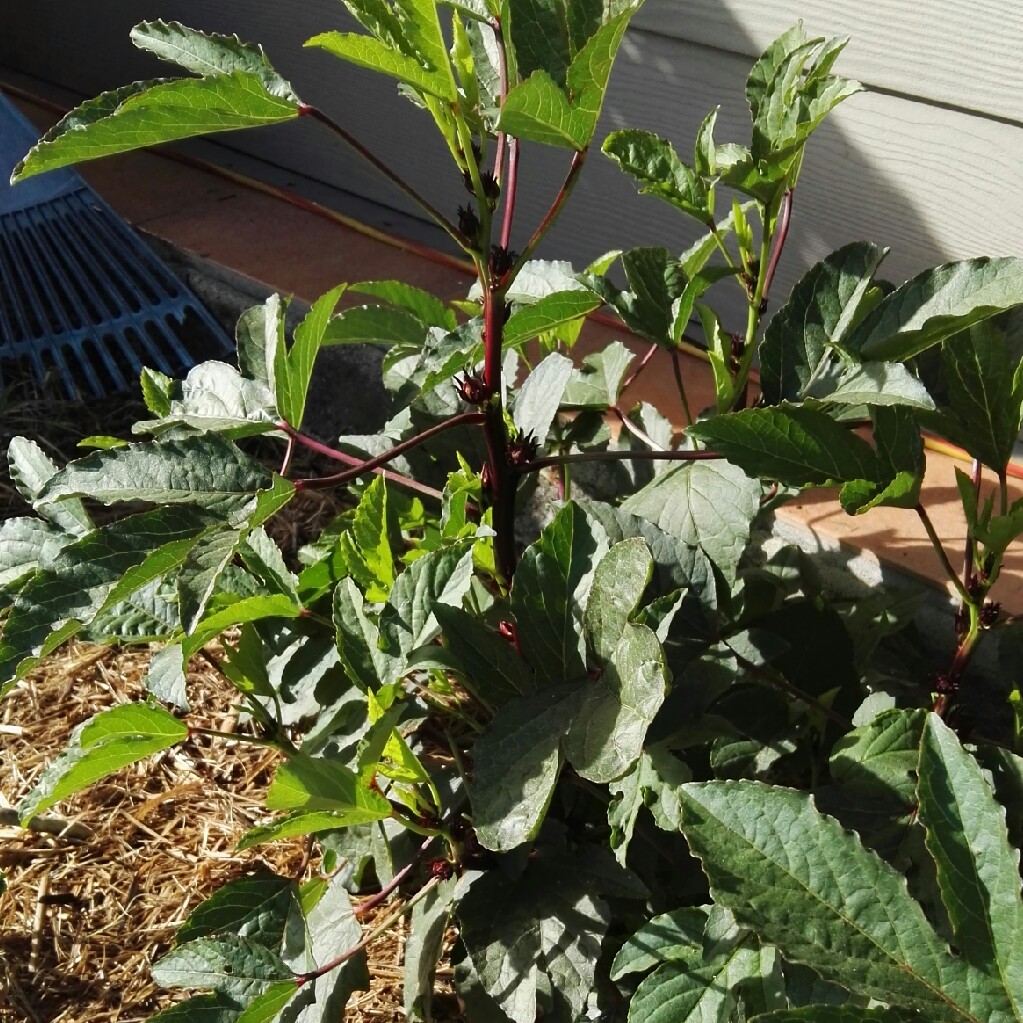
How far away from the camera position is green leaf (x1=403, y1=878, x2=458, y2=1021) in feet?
3.01

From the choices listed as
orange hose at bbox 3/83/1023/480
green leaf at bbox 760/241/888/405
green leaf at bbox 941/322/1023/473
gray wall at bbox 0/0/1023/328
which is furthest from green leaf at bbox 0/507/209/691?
gray wall at bbox 0/0/1023/328

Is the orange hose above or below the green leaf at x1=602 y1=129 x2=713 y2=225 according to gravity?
below

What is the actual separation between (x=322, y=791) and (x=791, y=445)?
425 millimetres

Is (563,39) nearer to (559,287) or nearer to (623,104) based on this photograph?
(559,287)

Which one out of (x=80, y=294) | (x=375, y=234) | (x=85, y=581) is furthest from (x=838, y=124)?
(x=80, y=294)

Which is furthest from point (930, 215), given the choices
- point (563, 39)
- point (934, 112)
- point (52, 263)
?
point (52, 263)

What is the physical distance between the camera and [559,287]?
1.08 metres

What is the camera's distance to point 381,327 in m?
1.11

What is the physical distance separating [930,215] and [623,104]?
585mm

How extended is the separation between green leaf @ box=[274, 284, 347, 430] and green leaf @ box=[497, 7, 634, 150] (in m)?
0.22

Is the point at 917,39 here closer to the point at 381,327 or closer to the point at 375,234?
the point at 381,327

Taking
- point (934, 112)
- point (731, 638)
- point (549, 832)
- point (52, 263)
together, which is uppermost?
point (934, 112)

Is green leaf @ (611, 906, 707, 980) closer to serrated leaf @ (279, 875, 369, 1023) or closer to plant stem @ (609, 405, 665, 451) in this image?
serrated leaf @ (279, 875, 369, 1023)

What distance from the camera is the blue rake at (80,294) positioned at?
6.92ft
